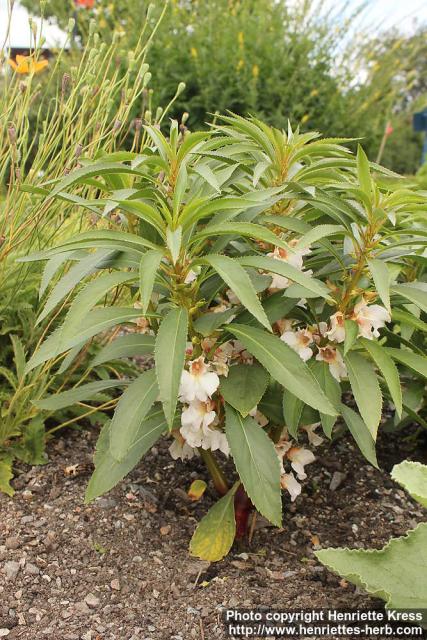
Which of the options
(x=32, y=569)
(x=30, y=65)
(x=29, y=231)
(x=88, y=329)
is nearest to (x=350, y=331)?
(x=88, y=329)

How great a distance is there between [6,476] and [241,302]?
1053mm

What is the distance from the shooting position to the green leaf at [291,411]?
5.61 feet

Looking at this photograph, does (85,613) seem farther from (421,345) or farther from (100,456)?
(421,345)

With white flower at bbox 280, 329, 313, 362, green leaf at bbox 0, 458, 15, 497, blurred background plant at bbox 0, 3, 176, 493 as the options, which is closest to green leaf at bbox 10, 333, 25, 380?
blurred background plant at bbox 0, 3, 176, 493

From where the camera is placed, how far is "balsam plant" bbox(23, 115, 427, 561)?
1.56 metres

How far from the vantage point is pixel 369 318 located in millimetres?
1689

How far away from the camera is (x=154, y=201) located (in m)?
1.80

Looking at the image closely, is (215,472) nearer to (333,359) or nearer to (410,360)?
(333,359)

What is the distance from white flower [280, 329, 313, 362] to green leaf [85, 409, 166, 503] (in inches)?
15.6

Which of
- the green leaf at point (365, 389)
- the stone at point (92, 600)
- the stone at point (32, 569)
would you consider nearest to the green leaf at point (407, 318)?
the green leaf at point (365, 389)

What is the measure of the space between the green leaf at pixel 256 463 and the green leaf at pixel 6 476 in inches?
31.7

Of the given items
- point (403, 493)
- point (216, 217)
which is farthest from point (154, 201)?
point (403, 493)

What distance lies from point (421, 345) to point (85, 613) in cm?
128

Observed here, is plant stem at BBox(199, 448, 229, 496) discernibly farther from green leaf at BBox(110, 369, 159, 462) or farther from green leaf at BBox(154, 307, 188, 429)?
green leaf at BBox(154, 307, 188, 429)
